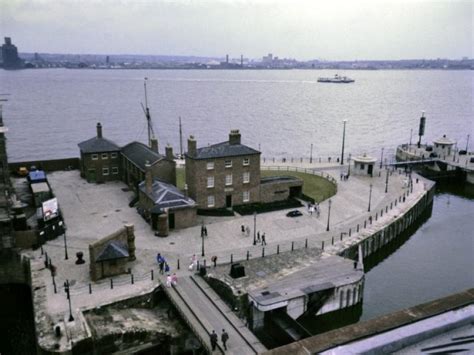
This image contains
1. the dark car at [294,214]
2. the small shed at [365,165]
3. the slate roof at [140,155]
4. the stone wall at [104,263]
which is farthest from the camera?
the small shed at [365,165]

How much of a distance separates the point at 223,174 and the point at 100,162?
19.5 metres

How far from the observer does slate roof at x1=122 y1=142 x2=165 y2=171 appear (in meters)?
53.6

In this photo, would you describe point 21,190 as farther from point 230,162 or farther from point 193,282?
point 193,282

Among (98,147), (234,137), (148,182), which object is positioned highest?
(234,137)

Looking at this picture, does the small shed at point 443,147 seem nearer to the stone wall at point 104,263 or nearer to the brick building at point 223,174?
the brick building at point 223,174

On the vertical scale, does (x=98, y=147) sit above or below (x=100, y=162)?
above

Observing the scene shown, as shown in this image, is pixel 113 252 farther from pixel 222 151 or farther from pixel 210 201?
pixel 222 151

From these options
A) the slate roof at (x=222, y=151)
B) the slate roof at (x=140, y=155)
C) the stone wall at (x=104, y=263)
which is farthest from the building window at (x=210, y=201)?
the stone wall at (x=104, y=263)

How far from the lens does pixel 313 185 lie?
60.9 meters

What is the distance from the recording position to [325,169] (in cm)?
6994

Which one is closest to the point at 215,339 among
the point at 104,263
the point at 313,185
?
the point at 104,263

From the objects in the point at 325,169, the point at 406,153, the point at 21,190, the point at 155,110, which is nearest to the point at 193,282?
the point at 21,190

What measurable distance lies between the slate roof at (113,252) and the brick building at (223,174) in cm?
1524

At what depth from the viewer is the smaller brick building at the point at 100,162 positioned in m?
60.6
